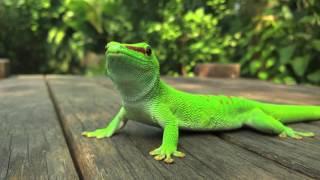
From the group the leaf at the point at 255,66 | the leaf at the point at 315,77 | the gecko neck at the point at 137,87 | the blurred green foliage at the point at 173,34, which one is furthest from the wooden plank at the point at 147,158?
the leaf at the point at 255,66

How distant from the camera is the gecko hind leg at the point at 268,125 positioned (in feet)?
6.72

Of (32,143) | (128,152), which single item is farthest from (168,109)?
(32,143)

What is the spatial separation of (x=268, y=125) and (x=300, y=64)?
4.79m

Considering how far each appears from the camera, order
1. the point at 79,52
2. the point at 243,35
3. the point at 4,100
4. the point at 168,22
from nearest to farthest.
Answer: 1. the point at 4,100
2. the point at 168,22
3. the point at 243,35
4. the point at 79,52

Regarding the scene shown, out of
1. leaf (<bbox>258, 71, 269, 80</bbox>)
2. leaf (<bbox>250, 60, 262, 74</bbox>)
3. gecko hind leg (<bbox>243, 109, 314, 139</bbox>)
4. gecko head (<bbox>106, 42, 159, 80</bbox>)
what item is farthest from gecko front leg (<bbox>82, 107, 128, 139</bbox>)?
leaf (<bbox>250, 60, 262, 74</bbox>)

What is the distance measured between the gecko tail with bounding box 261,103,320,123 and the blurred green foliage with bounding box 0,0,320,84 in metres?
2.77

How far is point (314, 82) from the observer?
6.59 meters

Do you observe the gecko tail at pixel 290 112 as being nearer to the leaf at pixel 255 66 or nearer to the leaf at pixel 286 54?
the leaf at pixel 286 54

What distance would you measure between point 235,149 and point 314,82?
5.39 meters

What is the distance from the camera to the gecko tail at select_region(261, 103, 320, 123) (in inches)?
94.3

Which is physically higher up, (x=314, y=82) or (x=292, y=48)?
(x=292, y=48)

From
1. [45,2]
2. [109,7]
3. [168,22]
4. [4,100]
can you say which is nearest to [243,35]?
[168,22]

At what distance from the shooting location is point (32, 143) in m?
1.81

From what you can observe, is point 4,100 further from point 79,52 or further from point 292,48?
point 79,52
